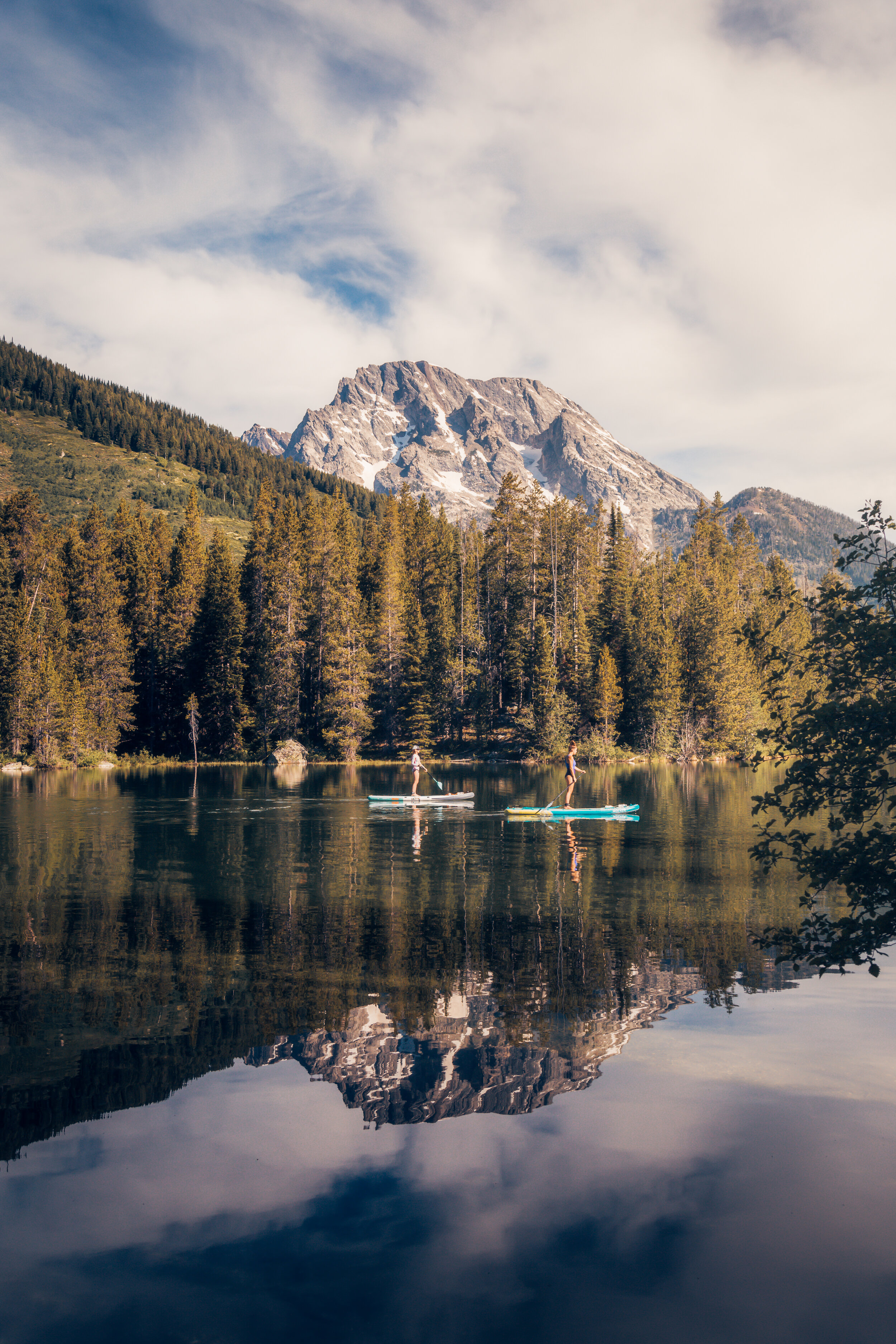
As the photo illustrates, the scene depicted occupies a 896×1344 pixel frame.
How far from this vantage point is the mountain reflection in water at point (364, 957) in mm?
10828

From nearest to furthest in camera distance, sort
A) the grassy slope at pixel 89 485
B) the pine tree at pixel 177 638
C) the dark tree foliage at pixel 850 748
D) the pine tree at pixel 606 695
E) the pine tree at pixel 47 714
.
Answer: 1. the dark tree foliage at pixel 850 748
2. the pine tree at pixel 47 714
3. the pine tree at pixel 606 695
4. the pine tree at pixel 177 638
5. the grassy slope at pixel 89 485

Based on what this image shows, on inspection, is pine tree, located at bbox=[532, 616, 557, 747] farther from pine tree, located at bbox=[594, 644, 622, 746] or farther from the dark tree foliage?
the dark tree foliage

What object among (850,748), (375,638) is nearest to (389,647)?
(375,638)

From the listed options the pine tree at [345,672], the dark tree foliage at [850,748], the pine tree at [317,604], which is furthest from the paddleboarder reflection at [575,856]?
the pine tree at [317,604]

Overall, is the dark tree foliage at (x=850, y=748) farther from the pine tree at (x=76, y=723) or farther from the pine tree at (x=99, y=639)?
the pine tree at (x=99, y=639)

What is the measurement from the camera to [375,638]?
306ft

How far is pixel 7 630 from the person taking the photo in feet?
256

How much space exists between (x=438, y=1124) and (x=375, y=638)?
84.5 m

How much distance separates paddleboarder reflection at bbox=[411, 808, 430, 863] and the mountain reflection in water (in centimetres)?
22

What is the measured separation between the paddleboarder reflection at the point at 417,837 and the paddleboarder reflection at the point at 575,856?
4.55 metres

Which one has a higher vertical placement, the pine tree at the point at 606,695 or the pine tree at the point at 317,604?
the pine tree at the point at 317,604

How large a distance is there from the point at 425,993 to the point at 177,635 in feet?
290

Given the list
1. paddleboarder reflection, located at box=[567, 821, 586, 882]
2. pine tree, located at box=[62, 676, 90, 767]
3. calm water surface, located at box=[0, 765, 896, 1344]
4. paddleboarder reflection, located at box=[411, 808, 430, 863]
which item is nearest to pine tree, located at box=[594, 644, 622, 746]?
paddleboarder reflection, located at box=[411, 808, 430, 863]

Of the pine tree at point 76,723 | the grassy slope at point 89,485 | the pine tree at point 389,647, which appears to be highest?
the grassy slope at point 89,485
